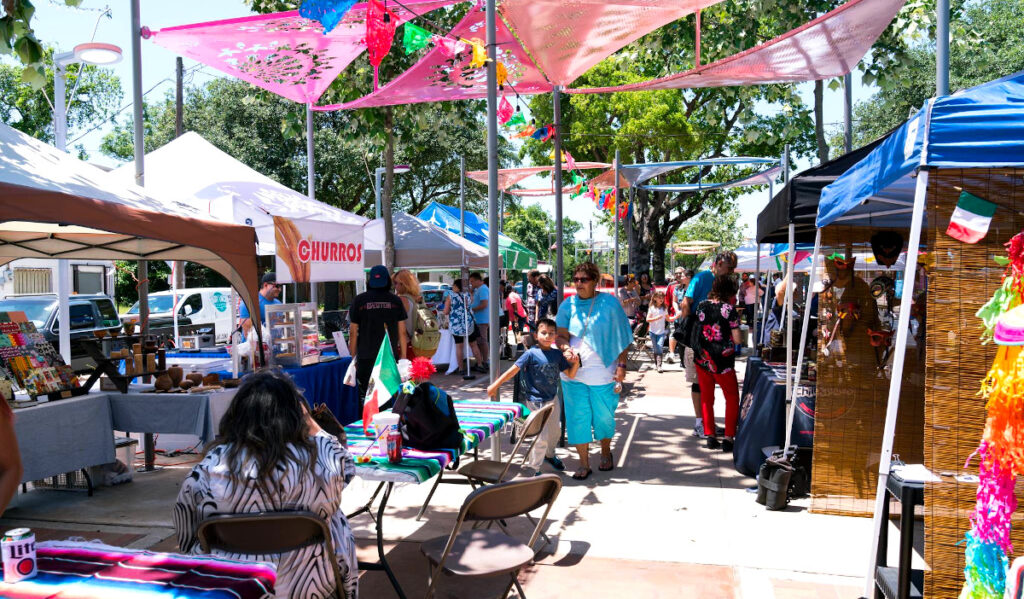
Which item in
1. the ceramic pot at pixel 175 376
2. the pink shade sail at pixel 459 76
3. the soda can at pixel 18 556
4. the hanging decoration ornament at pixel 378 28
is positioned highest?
the pink shade sail at pixel 459 76

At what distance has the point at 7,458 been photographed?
233 cm

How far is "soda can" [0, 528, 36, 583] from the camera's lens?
85.5 inches

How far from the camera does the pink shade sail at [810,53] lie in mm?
5359

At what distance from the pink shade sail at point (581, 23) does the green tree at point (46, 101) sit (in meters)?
21.7

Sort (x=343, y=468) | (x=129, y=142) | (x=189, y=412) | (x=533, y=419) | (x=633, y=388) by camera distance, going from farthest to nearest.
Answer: (x=129, y=142), (x=633, y=388), (x=189, y=412), (x=533, y=419), (x=343, y=468)

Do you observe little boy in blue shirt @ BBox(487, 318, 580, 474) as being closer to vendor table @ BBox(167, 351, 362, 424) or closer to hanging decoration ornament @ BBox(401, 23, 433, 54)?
vendor table @ BBox(167, 351, 362, 424)

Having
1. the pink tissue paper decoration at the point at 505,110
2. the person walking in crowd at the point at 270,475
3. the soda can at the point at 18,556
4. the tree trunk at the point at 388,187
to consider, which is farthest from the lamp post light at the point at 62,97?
the soda can at the point at 18,556

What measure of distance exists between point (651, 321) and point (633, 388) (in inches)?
67.3

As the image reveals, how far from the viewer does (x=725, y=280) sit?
6.91m

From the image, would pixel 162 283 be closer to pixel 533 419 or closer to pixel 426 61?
pixel 426 61

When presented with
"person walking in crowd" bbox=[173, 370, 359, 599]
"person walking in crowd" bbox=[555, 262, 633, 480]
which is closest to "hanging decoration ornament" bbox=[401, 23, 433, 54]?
"person walking in crowd" bbox=[555, 262, 633, 480]

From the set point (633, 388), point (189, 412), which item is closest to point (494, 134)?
point (189, 412)

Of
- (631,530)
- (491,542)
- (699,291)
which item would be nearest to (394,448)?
(491,542)

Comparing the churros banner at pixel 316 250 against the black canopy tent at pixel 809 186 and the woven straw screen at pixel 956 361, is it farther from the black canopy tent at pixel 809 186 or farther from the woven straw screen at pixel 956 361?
the woven straw screen at pixel 956 361
